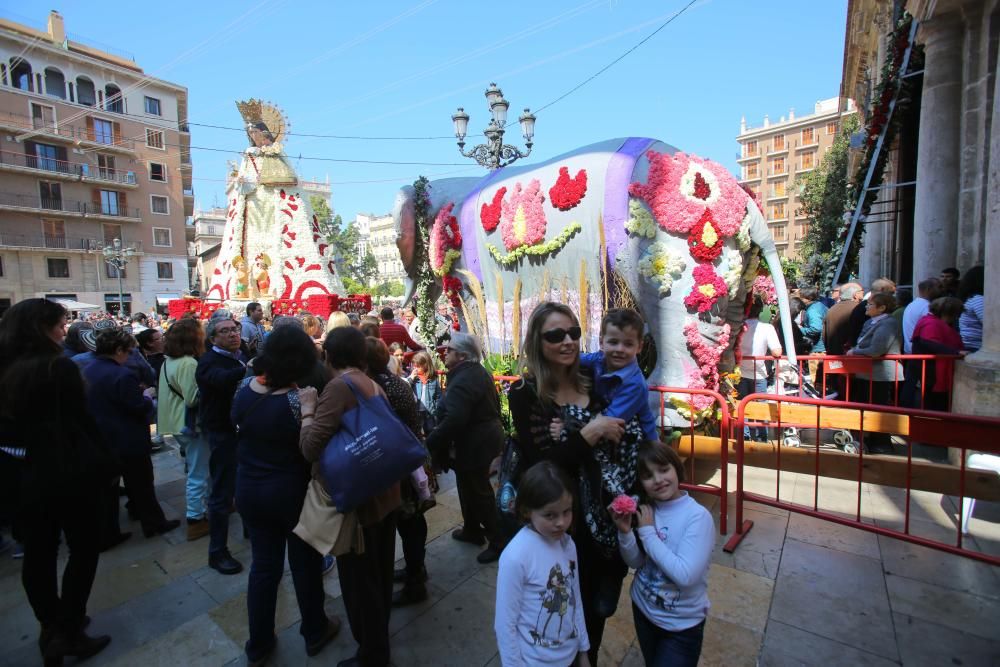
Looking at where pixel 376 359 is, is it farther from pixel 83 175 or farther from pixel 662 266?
pixel 83 175

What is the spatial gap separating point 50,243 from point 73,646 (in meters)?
36.2

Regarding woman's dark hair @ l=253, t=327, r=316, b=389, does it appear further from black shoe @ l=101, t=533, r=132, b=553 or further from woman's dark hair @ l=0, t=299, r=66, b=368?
black shoe @ l=101, t=533, r=132, b=553

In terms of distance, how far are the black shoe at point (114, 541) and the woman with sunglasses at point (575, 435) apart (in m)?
3.52

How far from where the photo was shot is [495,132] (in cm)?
920

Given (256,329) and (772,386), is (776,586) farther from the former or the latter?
(256,329)

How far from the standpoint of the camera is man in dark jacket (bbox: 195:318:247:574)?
327 centimetres

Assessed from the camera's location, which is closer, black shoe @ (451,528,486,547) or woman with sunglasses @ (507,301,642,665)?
woman with sunglasses @ (507,301,642,665)

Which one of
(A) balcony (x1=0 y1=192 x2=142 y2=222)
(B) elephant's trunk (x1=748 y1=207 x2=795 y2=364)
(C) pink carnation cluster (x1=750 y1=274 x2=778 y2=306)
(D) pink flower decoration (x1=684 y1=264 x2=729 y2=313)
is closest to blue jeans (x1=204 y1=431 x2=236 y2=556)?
(D) pink flower decoration (x1=684 y1=264 x2=729 y2=313)

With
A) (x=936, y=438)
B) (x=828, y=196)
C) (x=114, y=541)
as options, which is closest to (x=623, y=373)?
(x=936, y=438)

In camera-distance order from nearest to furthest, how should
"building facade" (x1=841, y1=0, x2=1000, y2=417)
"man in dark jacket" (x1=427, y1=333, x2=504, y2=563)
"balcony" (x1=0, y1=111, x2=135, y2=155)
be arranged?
"man in dark jacket" (x1=427, y1=333, x2=504, y2=563)
"building facade" (x1=841, y1=0, x2=1000, y2=417)
"balcony" (x1=0, y1=111, x2=135, y2=155)

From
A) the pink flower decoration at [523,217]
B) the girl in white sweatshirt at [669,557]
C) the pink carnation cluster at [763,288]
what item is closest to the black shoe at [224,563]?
Answer: the girl in white sweatshirt at [669,557]

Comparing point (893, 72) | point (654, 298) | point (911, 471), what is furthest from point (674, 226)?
point (893, 72)

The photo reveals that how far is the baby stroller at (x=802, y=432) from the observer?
191 inches

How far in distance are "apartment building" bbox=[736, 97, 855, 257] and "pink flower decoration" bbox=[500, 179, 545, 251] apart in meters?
54.9
